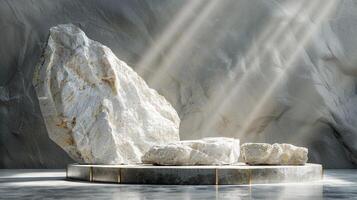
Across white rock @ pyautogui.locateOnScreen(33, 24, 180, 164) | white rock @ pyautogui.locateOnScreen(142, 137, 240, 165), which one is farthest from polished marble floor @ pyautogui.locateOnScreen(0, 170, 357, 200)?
white rock @ pyautogui.locateOnScreen(33, 24, 180, 164)

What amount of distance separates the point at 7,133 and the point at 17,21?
11.7 ft

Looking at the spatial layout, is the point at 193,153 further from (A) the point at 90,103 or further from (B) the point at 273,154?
(A) the point at 90,103

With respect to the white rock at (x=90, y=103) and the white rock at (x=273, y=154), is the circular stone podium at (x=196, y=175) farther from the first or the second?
the white rock at (x=90, y=103)

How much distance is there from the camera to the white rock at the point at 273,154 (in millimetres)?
11773

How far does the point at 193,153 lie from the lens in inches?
446

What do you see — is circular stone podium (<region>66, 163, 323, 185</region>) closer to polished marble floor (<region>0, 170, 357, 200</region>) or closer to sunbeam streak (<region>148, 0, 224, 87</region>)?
polished marble floor (<region>0, 170, 357, 200</region>)

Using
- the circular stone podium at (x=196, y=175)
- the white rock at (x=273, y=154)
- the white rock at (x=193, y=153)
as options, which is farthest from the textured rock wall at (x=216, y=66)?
the circular stone podium at (x=196, y=175)

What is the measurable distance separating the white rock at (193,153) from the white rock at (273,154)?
369mm

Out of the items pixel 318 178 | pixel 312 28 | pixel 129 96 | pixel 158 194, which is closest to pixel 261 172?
pixel 318 178

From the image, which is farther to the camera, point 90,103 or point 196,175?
point 90,103

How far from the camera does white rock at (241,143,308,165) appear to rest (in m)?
11.8

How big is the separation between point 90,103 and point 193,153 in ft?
8.18

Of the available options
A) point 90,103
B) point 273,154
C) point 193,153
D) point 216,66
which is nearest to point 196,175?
point 193,153

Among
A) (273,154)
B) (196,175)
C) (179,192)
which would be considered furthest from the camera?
(273,154)
